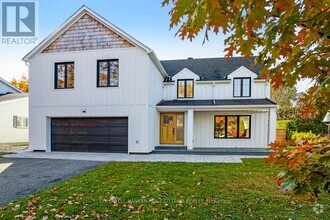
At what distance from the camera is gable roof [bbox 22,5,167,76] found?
11.7m

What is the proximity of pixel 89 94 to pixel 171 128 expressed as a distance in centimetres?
579

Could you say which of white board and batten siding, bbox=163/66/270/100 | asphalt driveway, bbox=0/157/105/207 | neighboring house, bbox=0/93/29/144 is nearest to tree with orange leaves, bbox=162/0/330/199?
asphalt driveway, bbox=0/157/105/207

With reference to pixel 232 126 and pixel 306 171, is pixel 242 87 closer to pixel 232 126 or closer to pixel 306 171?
pixel 232 126

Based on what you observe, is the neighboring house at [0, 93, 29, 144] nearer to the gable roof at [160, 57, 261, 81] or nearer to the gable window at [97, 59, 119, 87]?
the gable window at [97, 59, 119, 87]

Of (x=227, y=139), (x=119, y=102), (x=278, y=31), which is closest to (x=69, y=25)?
(x=119, y=102)

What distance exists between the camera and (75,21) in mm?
12625

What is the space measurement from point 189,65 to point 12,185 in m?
14.1

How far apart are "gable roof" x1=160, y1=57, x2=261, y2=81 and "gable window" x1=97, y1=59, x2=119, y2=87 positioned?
16.9ft

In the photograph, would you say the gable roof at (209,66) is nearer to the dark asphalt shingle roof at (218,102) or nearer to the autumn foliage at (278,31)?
the dark asphalt shingle roof at (218,102)

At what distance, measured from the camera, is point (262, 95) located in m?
14.1

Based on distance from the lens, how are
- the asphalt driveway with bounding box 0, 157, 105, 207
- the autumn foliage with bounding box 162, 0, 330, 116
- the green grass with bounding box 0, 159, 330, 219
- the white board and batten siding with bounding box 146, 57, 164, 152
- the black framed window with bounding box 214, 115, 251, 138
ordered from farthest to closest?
the black framed window with bounding box 214, 115, 251, 138
the white board and batten siding with bounding box 146, 57, 164, 152
the asphalt driveway with bounding box 0, 157, 105, 207
the green grass with bounding box 0, 159, 330, 219
the autumn foliage with bounding box 162, 0, 330, 116

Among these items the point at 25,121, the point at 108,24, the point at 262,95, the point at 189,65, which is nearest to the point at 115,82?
the point at 108,24

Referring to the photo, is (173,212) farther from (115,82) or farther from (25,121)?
(25,121)

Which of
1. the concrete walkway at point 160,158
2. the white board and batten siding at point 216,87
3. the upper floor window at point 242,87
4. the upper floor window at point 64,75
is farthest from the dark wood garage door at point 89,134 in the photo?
the upper floor window at point 242,87
